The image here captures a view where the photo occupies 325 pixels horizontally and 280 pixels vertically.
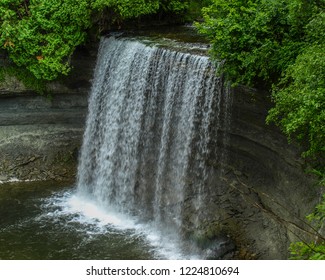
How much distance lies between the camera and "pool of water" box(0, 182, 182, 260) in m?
12.1

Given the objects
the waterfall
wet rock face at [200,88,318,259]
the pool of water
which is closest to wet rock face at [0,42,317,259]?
wet rock face at [200,88,318,259]

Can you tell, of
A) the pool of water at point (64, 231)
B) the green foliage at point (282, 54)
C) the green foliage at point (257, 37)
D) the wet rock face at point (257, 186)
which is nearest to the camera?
the green foliage at point (282, 54)

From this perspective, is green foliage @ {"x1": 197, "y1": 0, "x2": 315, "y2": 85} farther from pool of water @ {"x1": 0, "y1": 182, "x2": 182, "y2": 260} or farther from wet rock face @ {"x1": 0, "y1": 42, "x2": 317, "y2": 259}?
pool of water @ {"x1": 0, "y1": 182, "x2": 182, "y2": 260}

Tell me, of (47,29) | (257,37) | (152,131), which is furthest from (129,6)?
(257,37)

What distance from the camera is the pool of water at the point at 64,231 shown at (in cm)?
1206

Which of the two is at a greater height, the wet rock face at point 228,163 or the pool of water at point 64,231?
the wet rock face at point 228,163

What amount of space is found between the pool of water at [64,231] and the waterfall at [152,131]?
0.66m

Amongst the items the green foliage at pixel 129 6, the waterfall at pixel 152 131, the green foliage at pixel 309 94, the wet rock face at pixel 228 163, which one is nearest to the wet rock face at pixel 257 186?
the wet rock face at pixel 228 163

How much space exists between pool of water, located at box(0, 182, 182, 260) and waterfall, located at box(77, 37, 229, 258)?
0.66 meters

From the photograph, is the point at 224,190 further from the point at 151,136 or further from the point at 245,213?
the point at 151,136

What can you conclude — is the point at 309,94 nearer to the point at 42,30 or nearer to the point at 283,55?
the point at 283,55

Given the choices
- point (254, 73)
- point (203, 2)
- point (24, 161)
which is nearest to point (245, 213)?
point (254, 73)

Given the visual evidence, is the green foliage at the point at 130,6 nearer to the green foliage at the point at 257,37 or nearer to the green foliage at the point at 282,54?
the green foliage at the point at 282,54

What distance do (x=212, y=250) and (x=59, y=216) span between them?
432 centimetres
